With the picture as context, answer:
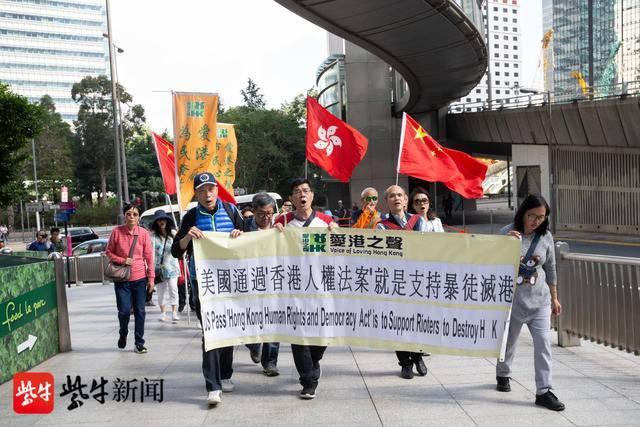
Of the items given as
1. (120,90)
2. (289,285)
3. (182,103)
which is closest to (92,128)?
(120,90)

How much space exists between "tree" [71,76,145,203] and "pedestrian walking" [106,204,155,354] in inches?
2606

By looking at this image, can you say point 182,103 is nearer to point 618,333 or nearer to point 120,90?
point 618,333

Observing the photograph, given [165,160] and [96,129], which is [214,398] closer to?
[165,160]

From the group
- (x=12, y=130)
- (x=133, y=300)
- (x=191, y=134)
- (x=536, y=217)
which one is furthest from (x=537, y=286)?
(x=12, y=130)

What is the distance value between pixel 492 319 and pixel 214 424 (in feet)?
7.66

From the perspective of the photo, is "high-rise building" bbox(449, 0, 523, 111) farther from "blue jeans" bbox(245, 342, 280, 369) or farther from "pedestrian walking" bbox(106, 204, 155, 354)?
"blue jeans" bbox(245, 342, 280, 369)

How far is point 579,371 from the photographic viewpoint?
237 inches

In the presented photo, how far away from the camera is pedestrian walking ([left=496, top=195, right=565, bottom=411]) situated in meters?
4.94

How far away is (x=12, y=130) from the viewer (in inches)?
766

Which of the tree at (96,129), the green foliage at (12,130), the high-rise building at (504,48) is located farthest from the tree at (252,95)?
the high-rise building at (504,48)

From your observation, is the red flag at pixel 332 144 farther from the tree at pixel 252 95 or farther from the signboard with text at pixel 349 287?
the tree at pixel 252 95

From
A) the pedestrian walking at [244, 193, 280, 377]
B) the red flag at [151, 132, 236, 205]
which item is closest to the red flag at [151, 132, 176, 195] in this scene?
the red flag at [151, 132, 236, 205]

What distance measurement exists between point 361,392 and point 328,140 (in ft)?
13.0

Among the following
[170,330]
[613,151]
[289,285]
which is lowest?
[170,330]
